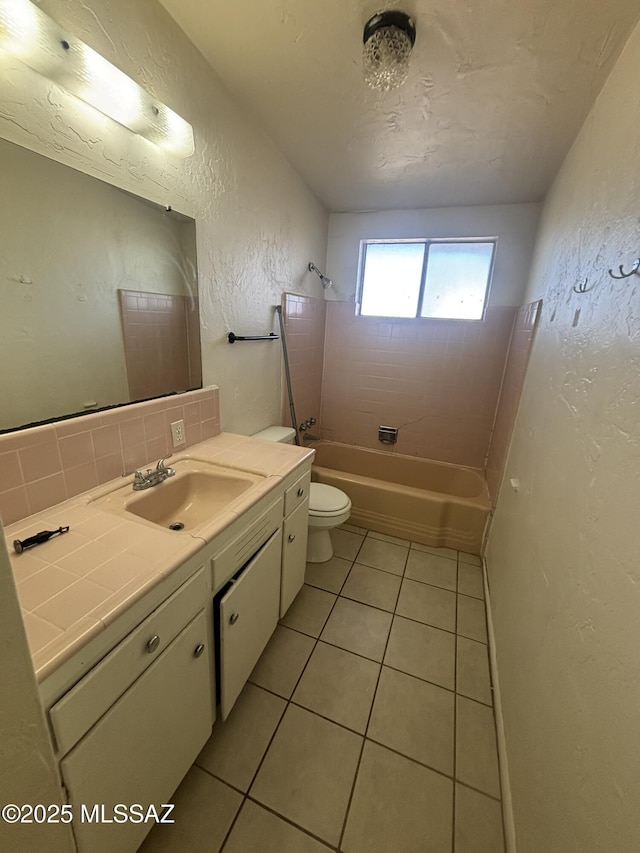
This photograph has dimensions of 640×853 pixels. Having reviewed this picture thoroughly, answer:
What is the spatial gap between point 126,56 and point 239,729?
234cm

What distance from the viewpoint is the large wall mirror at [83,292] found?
910mm

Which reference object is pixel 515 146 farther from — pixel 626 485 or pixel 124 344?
pixel 124 344

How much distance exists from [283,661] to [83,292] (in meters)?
1.68

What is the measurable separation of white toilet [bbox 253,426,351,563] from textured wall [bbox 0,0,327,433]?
6.2 inches

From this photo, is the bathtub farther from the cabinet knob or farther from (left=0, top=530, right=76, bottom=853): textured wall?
(left=0, top=530, right=76, bottom=853): textured wall

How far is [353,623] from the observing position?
1.70 metres

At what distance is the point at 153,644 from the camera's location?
78cm

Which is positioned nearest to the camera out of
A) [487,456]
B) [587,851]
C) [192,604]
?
[587,851]

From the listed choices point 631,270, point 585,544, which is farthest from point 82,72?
point 585,544

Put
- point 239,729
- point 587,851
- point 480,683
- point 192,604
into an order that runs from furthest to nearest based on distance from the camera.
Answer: point 480,683, point 239,729, point 192,604, point 587,851

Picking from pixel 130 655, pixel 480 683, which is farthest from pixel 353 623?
pixel 130 655

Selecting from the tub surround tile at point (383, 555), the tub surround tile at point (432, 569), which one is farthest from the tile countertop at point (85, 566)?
the tub surround tile at point (432, 569)

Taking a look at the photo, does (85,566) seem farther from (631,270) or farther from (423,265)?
(423,265)

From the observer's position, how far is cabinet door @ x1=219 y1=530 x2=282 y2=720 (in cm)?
107
